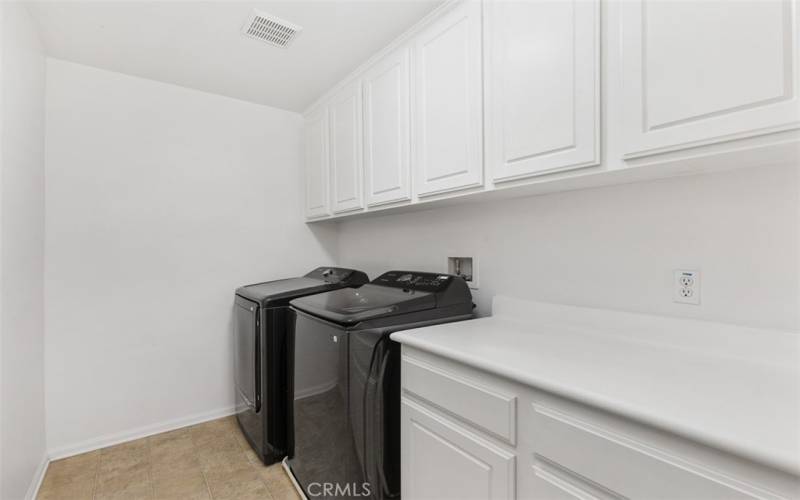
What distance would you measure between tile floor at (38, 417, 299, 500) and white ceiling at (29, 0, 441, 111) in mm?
2184

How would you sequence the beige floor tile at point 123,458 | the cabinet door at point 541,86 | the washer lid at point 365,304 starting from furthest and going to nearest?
the beige floor tile at point 123,458 < the washer lid at point 365,304 < the cabinet door at point 541,86

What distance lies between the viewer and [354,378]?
4.70ft

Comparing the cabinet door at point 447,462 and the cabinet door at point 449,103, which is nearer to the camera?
the cabinet door at point 447,462

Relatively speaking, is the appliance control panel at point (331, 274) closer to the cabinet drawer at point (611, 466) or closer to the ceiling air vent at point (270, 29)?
the ceiling air vent at point (270, 29)

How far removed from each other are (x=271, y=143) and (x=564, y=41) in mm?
2174

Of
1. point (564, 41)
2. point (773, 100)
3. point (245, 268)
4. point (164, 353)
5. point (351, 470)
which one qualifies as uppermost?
point (564, 41)

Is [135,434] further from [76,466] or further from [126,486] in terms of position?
[126,486]

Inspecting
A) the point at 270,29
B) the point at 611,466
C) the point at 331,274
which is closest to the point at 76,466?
the point at 331,274

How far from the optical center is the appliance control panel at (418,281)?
68.0 inches

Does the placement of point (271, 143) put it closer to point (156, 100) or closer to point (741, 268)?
point (156, 100)

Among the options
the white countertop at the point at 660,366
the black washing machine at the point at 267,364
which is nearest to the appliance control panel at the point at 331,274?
the black washing machine at the point at 267,364

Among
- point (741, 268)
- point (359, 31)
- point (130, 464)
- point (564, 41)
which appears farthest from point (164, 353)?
point (741, 268)

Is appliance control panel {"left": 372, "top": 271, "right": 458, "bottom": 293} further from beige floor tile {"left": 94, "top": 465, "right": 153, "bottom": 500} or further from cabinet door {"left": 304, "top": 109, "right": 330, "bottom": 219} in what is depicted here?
beige floor tile {"left": 94, "top": 465, "right": 153, "bottom": 500}

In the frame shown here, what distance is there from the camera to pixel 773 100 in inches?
31.2
